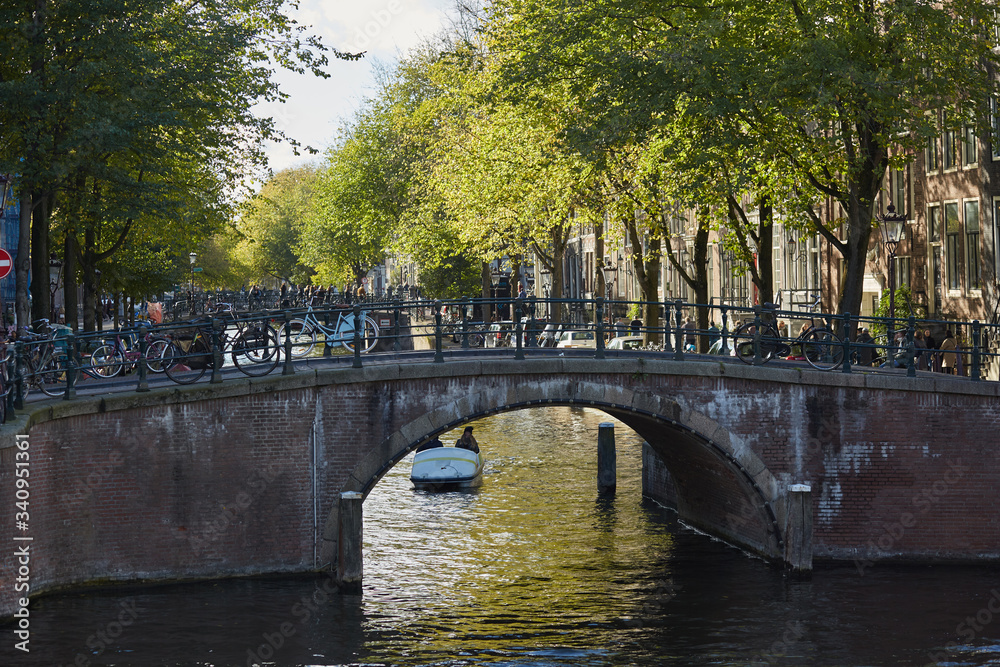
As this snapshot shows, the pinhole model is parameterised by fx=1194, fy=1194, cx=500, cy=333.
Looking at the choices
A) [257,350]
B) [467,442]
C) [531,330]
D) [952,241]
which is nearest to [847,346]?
[531,330]

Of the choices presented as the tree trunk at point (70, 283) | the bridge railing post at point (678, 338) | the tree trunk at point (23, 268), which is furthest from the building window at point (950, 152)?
Answer: the tree trunk at point (23, 268)

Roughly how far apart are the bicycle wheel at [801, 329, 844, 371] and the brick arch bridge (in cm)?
48

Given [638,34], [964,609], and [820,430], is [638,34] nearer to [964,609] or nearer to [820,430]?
[820,430]

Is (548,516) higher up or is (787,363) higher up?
(787,363)

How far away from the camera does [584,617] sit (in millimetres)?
17297

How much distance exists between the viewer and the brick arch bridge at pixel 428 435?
55.7ft

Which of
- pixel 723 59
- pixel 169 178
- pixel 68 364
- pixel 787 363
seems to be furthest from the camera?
pixel 169 178

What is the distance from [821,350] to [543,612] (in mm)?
7665

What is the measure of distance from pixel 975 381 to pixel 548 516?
8.48 metres

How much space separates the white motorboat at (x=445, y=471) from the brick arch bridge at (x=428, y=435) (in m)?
7.68

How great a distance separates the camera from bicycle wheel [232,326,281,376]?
18495 millimetres

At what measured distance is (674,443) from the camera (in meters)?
21.6

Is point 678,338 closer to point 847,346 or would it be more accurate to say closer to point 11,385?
point 847,346

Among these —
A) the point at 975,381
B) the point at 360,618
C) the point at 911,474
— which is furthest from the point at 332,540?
the point at 975,381
